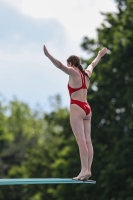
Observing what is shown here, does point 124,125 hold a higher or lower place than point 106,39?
lower

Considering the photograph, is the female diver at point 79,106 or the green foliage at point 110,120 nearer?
the female diver at point 79,106

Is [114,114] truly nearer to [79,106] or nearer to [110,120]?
[110,120]

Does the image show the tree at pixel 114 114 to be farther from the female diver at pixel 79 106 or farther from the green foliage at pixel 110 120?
the female diver at pixel 79 106

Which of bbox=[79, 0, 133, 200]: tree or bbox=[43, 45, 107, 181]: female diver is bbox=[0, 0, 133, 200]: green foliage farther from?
bbox=[43, 45, 107, 181]: female diver

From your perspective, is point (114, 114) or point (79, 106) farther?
point (114, 114)

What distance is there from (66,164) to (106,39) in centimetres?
726

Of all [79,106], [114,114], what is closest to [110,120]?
[114,114]

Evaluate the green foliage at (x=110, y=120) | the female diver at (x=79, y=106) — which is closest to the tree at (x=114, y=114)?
the green foliage at (x=110, y=120)

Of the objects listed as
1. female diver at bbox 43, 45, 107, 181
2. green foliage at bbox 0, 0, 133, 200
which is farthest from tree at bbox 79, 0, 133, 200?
female diver at bbox 43, 45, 107, 181

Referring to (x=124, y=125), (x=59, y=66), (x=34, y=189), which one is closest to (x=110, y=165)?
(x=124, y=125)

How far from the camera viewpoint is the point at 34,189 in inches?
1925

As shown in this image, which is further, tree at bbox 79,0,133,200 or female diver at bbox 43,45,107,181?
tree at bbox 79,0,133,200

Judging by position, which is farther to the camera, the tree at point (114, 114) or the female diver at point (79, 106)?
the tree at point (114, 114)

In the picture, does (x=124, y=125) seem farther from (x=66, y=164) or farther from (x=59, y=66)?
(x=59, y=66)
